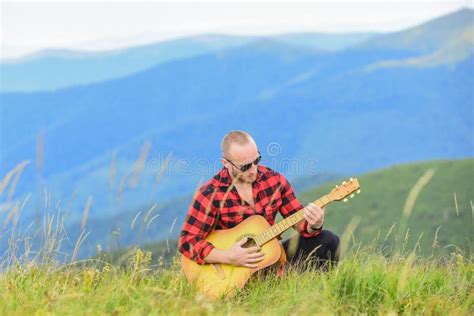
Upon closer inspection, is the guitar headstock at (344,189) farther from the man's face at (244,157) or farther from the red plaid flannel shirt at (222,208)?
the man's face at (244,157)

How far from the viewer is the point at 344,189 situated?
4.87 meters

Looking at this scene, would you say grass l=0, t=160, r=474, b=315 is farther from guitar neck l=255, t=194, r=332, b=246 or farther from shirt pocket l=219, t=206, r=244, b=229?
shirt pocket l=219, t=206, r=244, b=229

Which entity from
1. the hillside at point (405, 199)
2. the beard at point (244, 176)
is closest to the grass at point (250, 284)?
the beard at point (244, 176)

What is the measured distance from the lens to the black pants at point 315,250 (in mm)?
5199

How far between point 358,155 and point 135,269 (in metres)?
61.4

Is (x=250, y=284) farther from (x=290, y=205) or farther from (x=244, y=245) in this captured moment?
(x=290, y=205)

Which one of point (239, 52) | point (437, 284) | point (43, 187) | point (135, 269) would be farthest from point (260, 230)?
point (239, 52)

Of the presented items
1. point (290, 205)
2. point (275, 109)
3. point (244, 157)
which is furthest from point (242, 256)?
point (275, 109)

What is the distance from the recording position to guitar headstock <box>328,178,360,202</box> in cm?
484

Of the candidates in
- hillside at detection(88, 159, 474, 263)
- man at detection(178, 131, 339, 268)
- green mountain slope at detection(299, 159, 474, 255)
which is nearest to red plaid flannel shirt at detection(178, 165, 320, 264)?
man at detection(178, 131, 339, 268)

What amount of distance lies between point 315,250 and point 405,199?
41062 millimetres

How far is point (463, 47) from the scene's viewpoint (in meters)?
73.3

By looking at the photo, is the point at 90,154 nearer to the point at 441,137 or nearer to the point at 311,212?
the point at 441,137

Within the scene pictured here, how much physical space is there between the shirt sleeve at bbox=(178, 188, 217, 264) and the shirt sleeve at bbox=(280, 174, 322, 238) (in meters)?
0.49
